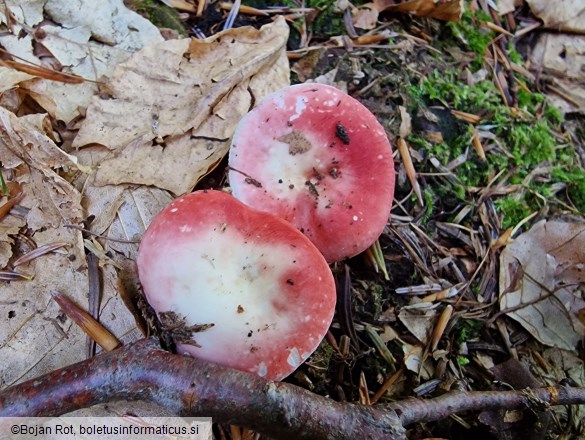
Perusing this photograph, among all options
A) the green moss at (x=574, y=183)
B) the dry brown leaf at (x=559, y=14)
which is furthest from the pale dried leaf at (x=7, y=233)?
the dry brown leaf at (x=559, y=14)

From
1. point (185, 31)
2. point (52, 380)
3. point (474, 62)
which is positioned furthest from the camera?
point (474, 62)

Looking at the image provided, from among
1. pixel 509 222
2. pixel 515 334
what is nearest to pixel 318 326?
pixel 515 334

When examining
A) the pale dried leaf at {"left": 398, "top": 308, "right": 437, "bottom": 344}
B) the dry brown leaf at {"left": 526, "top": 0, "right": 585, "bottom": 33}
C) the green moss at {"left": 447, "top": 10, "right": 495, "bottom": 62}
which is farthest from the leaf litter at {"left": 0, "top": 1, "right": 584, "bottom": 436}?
the dry brown leaf at {"left": 526, "top": 0, "right": 585, "bottom": 33}

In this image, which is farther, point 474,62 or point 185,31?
point 474,62

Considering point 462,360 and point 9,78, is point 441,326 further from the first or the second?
point 9,78

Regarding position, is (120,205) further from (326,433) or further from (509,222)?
(509,222)

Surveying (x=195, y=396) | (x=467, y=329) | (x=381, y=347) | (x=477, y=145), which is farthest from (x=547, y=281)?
(x=195, y=396)
